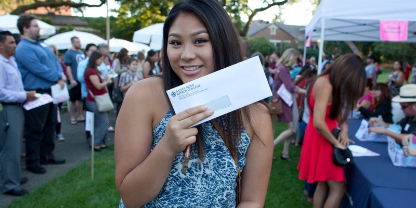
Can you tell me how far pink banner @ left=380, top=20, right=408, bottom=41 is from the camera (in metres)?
4.00

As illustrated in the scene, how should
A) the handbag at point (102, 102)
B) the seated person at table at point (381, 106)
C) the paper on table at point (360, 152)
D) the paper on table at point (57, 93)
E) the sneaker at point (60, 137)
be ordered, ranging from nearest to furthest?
1. the paper on table at point (360, 152)
2. the paper on table at point (57, 93)
3. the seated person at table at point (381, 106)
4. the handbag at point (102, 102)
5. the sneaker at point (60, 137)

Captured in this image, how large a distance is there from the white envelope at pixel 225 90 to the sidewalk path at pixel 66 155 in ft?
11.2

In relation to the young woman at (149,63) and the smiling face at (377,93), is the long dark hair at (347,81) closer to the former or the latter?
the smiling face at (377,93)

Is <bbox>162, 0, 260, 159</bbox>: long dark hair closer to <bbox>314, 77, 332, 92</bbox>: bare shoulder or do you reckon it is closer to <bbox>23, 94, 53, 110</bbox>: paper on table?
<bbox>314, 77, 332, 92</bbox>: bare shoulder

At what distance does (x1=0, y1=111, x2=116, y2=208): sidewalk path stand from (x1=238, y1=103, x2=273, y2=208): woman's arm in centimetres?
332

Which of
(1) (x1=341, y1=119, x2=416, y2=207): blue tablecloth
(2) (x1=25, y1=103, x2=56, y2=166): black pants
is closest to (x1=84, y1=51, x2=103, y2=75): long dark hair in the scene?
(2) (x1=25, y1=103, x2=56, y2=166): black pants

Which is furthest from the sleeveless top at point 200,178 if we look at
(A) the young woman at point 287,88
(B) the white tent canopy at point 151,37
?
(B) the white tent canopy at point 151,37

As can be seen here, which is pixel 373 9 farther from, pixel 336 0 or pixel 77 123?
pixel 77 123

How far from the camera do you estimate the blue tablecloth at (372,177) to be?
229cm

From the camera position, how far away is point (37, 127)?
410cm

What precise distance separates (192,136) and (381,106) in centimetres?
484

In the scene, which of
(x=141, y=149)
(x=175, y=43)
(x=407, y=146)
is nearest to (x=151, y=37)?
(x=407, y=146)

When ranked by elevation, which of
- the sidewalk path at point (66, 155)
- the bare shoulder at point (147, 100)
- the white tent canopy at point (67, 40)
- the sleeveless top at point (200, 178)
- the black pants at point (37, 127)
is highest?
the white tent canopy at point (67, 40)

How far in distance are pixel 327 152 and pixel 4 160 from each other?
12.2ft
